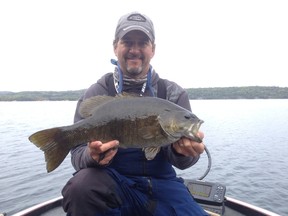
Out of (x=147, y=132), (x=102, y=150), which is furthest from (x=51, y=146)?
(x=147, y=132)

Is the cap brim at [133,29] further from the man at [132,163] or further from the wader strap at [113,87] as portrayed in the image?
the wader strap at [113,87]

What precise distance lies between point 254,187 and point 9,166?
515 inches

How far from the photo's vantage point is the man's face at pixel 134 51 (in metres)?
4.74

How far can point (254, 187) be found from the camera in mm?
14516

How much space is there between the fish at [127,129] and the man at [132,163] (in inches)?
6.5

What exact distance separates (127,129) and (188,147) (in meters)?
0.74

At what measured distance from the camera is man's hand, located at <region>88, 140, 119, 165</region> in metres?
3.41

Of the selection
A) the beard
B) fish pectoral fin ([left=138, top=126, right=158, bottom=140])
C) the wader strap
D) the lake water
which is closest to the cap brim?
the beard

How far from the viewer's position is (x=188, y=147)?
3.63 meters

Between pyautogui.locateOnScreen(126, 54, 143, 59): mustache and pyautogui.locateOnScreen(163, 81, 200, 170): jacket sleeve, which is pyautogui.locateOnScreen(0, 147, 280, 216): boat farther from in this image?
pyautogui.locateOnScreen(126, 54, 143, 59): mustache

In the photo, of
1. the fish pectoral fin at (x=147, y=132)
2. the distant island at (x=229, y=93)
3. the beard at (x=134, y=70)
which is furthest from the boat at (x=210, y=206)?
the distant island at (x=229, y=93)

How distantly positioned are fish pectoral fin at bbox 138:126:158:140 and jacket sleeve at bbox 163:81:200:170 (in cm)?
65

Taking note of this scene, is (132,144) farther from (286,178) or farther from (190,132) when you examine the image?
(286,178)

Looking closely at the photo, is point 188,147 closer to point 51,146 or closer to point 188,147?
point 188,147
